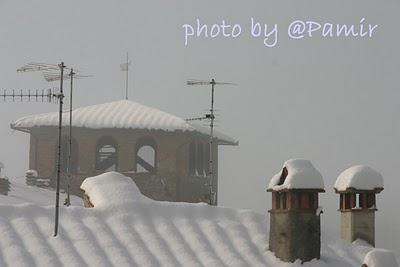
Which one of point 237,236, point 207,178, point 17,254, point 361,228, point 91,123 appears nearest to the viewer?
point 17,254

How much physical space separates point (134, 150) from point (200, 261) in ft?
60.0

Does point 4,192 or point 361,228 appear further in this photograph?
point 4,192

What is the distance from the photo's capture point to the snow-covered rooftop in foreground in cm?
1706

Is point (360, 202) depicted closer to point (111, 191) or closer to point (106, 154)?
point (111, 191)

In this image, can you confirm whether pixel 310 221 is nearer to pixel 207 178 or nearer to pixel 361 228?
pixel 361 228

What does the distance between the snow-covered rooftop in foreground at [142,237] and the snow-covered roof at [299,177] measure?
1.37 m

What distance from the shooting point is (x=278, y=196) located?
63.4ft

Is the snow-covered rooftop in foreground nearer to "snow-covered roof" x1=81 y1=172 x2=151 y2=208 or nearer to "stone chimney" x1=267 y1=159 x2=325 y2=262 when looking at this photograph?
"snow-covered roof" x1=81 y1=172 x2=151 y2=208

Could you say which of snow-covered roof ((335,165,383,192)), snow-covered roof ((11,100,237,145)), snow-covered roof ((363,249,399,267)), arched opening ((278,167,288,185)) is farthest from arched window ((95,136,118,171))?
snow-covered roof ((363,249,399,267))

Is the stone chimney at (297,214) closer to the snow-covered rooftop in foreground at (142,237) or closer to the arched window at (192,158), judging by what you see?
the snow-covered rooftop in foreground at (142,237)

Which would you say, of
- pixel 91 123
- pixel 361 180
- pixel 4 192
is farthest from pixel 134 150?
pixel 361 180

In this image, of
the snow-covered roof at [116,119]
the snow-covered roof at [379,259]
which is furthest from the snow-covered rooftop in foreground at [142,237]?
the snow-covered roof at [116,119]

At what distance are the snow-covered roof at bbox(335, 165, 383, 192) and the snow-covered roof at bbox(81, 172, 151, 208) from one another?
546 centimetres

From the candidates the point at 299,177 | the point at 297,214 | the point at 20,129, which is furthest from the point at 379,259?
the point at 20,129
